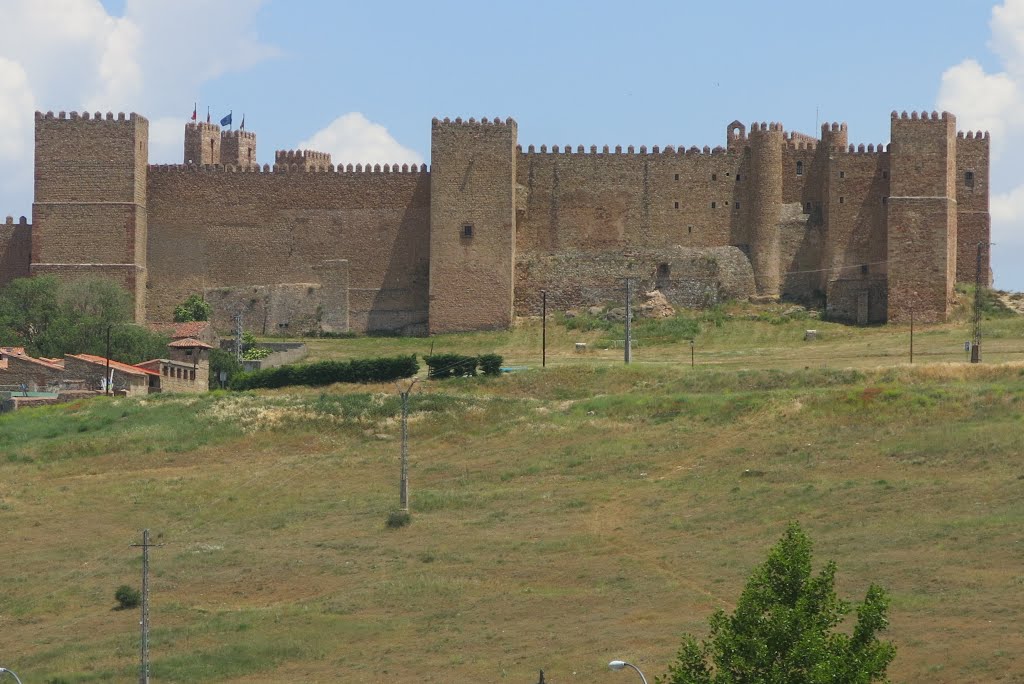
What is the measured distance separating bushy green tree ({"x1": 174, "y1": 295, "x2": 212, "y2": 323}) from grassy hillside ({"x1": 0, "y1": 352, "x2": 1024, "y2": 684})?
11.7m

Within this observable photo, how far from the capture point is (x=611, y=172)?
231 ft

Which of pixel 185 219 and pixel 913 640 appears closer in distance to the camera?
pixel 913 640

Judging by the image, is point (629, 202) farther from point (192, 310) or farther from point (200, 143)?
point (200, 143)

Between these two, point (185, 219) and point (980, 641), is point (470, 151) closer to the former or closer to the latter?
point (185, 219)

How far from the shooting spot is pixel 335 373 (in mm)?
59875

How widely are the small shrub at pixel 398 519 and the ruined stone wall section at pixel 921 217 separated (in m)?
24.9

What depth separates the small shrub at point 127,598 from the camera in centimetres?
4059

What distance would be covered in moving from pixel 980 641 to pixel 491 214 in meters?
36.7

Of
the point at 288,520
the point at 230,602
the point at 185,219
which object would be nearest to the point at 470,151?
the point at 185,219

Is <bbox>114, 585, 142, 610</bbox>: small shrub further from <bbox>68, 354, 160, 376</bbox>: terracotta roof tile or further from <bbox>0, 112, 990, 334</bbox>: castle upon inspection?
<bbox>0, 112, 990, 334</bbox>: castle

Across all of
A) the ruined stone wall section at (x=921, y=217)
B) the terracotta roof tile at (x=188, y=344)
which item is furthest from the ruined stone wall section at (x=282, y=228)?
the ruined stone wall section at (x=921, y=217)

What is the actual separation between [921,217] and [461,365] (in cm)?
1603

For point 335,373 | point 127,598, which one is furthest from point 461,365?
point 127,598

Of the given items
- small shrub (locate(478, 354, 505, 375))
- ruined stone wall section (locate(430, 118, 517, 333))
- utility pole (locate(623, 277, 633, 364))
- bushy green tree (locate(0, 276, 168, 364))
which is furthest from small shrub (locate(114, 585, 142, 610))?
ruined stone wall section (locate(430, 118, 517, 333))
